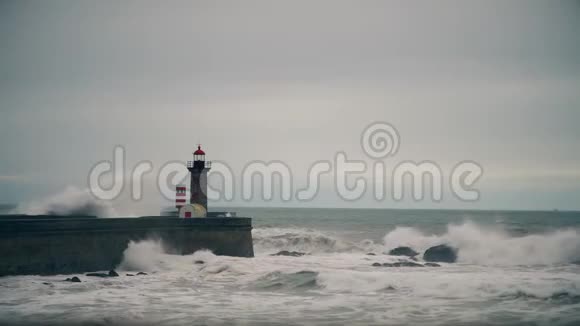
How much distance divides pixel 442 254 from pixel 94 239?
1329cm

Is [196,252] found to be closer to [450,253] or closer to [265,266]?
[265,266]

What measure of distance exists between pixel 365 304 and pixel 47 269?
33.3 ft

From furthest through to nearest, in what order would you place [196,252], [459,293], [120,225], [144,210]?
[144,210] < [196,252] < [120,225] < [459,293]

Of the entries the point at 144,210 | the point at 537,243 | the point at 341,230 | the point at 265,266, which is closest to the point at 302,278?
the point at 265,266

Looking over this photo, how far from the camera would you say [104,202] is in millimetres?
33625

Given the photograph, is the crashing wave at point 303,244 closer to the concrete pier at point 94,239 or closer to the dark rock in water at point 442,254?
the dark rock in water at point 442,254

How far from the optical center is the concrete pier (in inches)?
864

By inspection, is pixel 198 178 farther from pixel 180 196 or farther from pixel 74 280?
pixel 74 280

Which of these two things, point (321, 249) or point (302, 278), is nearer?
point (302, 278)

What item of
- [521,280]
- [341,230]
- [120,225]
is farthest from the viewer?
[341,230]

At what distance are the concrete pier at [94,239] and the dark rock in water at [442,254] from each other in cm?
702

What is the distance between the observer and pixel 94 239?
23984 millimetres

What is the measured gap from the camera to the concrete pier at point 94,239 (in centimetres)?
2194

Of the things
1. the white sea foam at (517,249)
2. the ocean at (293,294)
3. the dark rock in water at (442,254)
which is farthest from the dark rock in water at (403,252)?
the ocean at (293,294)
